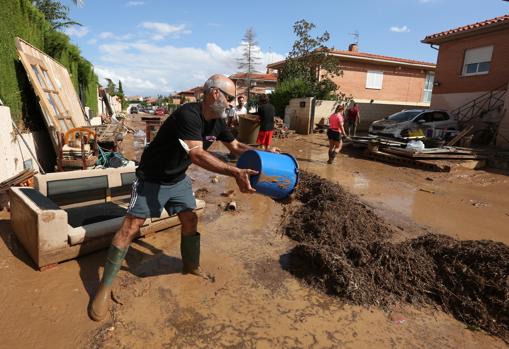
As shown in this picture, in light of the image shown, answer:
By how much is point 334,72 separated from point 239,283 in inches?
724

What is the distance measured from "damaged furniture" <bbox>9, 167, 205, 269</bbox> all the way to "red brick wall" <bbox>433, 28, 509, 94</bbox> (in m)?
15.6

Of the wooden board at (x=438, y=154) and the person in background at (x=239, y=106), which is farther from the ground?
the person in background at (x=239, y=106)

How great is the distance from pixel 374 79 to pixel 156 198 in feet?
75.9

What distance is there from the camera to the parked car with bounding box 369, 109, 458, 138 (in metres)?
13.0

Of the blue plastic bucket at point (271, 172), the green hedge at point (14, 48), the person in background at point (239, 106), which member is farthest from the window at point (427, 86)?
the blue plastic bucket at point (271, 172)

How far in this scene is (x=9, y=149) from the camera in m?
5.12

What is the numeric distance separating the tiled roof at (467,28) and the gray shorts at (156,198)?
653 inches

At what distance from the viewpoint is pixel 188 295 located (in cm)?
299

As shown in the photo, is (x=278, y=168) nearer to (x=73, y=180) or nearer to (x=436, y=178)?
(x=73, y=180)

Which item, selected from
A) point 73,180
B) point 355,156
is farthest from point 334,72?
point 73,180

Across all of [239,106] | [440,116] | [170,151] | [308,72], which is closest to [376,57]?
[308,72]

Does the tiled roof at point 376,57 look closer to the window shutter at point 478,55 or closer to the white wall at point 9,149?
the window shutter at point 478,55

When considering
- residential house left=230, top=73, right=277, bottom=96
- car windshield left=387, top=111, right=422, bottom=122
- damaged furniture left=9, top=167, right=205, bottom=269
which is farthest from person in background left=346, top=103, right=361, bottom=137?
residential house left=230, top=73, right=277, bottom=96

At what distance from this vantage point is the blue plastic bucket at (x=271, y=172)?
9.56 ft
